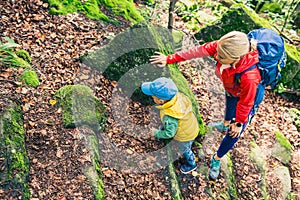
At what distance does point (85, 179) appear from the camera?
3.62 metres

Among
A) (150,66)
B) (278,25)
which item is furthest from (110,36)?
(278,25)

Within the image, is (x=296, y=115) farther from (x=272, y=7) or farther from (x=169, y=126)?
(x=272, y=7)

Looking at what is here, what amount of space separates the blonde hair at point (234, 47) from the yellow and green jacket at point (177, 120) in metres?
0.97

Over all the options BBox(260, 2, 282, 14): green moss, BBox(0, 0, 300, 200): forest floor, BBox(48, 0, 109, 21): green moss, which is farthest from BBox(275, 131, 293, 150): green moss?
BBox(260, 2, 282, 14): green moss

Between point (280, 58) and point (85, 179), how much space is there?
8.79 feet

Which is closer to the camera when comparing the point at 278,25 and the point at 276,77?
the point at 276,77

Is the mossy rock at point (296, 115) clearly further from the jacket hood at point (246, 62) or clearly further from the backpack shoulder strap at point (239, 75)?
the jacket hood at point (246, 62)

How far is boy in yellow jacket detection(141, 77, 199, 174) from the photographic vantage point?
382 centimetres

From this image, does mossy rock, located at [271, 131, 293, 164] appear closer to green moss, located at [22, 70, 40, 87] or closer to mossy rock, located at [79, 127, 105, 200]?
mossy rock, located at [79, 127, 105, 200]

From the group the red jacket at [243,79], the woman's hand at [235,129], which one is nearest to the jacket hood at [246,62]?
the red jacket at [243,79]

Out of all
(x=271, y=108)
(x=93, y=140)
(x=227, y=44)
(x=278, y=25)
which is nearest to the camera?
(x=227, y=44)

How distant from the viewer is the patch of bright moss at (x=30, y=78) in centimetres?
404

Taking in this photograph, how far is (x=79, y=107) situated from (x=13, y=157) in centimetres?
105

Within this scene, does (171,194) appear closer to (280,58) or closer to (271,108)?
(280,58)
